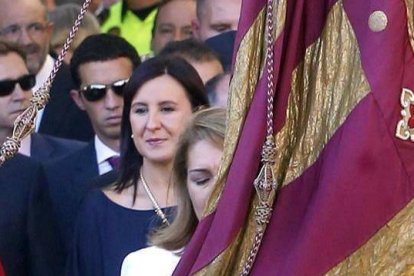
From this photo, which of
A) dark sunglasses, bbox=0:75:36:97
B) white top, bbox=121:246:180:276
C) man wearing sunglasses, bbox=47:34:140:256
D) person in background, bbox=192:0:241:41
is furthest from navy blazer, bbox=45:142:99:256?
white top, bbox=121:246:180:276

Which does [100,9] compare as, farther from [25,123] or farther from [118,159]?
[25,123]

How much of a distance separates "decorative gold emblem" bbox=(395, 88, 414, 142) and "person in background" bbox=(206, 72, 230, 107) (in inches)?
110

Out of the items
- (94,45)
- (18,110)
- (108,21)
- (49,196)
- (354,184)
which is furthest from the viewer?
(108,21)

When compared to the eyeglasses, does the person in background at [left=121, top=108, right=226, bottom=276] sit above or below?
below

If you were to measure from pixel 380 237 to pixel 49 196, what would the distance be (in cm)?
337

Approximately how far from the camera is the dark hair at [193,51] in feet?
20.3

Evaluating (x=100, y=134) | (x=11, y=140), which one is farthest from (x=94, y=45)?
(x=11, y=140)

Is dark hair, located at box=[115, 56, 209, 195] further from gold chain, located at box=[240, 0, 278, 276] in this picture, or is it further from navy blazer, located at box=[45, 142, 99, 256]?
gold chain, located at box=[240, 0, 278, 276]

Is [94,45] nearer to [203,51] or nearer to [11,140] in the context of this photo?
[203,51]

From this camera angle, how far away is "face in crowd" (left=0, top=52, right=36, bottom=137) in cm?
615

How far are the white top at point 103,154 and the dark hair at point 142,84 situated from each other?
0.68 m

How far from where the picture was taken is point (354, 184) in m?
2.48

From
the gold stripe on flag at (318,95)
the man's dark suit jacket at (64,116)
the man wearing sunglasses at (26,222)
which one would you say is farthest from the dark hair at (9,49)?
the gold stripe on flag at (318,95)

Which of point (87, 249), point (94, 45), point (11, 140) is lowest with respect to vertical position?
point (87, 249)
